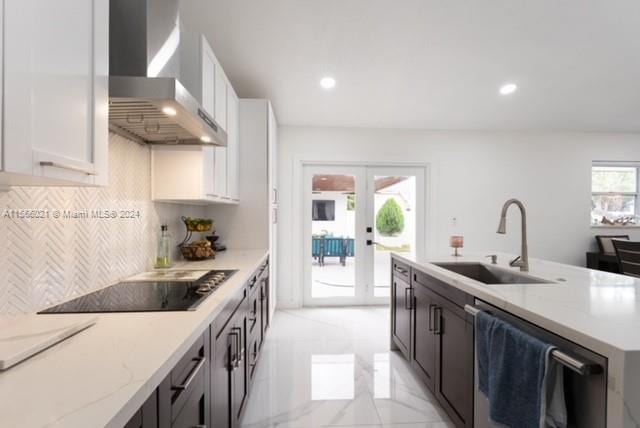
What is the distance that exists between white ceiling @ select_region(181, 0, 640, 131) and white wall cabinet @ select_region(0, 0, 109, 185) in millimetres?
1544

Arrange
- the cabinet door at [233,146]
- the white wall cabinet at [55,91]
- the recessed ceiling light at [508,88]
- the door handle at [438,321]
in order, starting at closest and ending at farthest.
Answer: the white wall cabinet at [55,91] < the door handle at [438,321] < the cabinet door at [233,146] < the recessed ceiling light at [508,88]

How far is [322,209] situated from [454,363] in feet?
9.38

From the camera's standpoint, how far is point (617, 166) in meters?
4.73

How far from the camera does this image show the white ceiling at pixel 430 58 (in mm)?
2330

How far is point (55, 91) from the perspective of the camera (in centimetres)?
85

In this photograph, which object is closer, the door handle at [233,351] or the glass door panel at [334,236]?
the door handle at [233,351]

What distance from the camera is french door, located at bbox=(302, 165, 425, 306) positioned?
4.38 metres

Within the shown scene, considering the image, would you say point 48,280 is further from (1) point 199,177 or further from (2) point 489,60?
(2) point 489,60

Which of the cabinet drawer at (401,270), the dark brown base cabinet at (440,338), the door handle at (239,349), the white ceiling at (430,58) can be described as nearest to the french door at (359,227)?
the white ceiling at (430,58)

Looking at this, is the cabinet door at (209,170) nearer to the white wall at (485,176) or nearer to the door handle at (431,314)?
the door handle at (431,314)

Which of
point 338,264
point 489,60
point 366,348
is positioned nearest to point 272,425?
point 366,348

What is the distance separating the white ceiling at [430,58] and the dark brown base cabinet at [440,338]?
1.90 m

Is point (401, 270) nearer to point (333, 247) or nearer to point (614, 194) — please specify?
point (333, 247)

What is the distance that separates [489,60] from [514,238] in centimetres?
271
